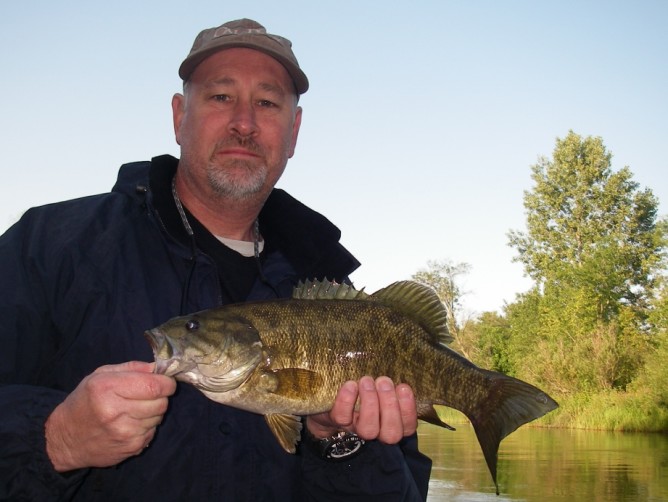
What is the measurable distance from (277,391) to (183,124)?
6.46 feet

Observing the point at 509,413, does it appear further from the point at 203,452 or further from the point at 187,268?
the point at 187,268

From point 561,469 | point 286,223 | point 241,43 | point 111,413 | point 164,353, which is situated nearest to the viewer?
point 111,413

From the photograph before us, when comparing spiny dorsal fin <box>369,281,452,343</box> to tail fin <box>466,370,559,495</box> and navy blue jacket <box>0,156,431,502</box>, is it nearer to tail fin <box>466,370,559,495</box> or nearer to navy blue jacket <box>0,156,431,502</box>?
tail fin <box>466,370,559,495</box>

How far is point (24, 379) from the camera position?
10.5ft

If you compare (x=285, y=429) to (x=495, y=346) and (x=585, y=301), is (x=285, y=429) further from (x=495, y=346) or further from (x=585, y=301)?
(x=495, y=346)

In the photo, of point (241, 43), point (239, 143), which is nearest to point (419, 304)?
point (239, 143)

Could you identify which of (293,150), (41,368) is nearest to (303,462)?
(41,368)

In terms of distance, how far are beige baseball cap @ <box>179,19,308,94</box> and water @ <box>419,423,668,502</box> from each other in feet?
44.6

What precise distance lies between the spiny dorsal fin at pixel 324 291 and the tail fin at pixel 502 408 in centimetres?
84

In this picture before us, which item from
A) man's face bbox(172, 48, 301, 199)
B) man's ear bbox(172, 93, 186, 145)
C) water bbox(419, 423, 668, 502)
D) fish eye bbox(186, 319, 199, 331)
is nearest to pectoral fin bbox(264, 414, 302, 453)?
fish eye bbox(186, 319, 199, 331)

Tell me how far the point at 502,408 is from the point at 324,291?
1.14 m

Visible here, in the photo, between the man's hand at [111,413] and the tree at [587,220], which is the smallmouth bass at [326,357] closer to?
the man's hand at [111,413]

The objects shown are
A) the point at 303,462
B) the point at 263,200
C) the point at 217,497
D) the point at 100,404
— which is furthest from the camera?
the point at 263,200

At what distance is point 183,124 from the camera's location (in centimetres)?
437
